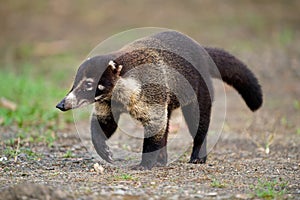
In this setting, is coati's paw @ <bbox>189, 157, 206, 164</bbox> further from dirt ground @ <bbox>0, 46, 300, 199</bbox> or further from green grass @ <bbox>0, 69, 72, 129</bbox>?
green grass @ <bbox>0, 69, 72, 129</bbox>

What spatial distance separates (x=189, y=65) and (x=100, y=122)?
134cm

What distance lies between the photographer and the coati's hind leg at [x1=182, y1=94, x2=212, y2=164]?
752 centimetres

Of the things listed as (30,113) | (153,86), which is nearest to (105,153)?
(153,86)

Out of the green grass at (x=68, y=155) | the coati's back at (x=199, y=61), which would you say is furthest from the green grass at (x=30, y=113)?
the coati's back at (x=199, y=61)

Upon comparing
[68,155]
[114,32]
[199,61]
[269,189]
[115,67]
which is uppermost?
[114,32]

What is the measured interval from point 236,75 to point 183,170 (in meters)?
1.92

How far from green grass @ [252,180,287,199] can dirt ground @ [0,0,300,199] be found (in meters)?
0.02

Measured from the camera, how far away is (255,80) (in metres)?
8.09

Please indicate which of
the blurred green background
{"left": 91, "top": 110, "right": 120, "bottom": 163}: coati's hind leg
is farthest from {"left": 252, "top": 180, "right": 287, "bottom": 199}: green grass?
the blurred green background

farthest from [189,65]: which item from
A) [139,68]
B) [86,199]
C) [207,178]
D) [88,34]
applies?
[88,34]

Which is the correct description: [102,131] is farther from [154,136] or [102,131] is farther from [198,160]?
[198,160]

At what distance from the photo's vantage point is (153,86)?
7078 mm

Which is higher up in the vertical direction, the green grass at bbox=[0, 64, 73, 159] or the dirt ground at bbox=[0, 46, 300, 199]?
the green grass at bbox=[0, 64, 73, 159]

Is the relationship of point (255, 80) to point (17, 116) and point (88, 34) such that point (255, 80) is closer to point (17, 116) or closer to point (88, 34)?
point (17, 116)
